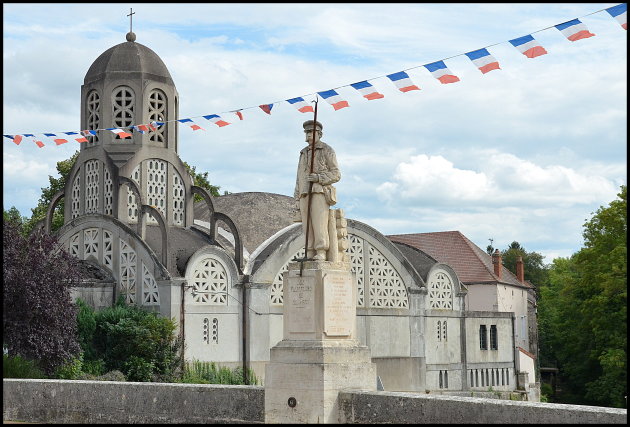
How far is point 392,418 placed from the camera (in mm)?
15234

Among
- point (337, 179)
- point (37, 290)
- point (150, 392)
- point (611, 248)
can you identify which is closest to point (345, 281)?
point (337, 179)

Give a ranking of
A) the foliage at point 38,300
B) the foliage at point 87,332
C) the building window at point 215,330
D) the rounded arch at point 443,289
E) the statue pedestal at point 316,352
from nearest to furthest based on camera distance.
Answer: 1. the statue pedestal at point 316,352
2. the foliage at point 38,300
3. the foliage at point 87,332
4. the building window at point 215,330
5. the rounded arch at point 443,289

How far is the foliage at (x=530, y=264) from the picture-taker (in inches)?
3460

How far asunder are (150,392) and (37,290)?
1042 centimetres

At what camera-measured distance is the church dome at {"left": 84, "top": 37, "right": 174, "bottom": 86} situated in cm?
3716

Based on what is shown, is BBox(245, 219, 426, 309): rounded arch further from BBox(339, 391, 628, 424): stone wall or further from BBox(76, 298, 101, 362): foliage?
BBox(339, 391, 628, 424): stone wall

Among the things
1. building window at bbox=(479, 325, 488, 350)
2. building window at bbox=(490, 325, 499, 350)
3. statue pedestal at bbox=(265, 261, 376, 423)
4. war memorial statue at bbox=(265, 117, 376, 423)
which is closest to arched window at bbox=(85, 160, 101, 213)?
building window at bbox=(479, 325, 488, 350)

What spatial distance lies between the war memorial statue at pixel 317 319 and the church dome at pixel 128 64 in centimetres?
2078

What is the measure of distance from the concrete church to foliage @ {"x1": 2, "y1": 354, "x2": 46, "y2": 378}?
6.44m

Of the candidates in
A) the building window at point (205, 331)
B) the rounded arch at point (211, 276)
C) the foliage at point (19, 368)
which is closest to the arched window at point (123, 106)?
the rounded arch at point (211, 276)

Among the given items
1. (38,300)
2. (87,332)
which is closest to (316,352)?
(38,300)

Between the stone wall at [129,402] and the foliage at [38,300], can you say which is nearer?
the stone wall at [129,402]

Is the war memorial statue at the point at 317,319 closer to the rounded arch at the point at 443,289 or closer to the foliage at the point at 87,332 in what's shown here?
the foliage at the point at 87,332

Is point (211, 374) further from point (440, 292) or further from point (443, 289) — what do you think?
point (443, 289)
